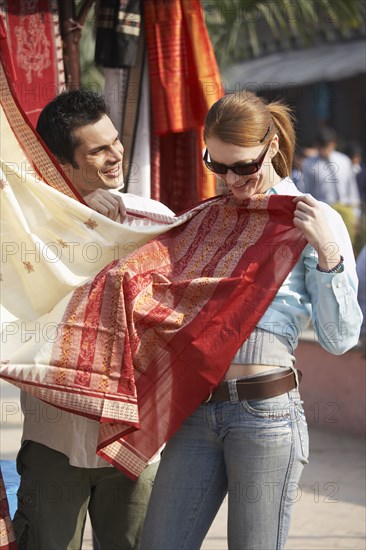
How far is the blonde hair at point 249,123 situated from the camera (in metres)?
2.64

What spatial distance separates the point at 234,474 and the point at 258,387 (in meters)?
0.24

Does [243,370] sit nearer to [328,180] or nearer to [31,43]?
[31,43]

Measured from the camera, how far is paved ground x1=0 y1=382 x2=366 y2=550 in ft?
15.4

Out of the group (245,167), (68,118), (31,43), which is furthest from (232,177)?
(31,43)

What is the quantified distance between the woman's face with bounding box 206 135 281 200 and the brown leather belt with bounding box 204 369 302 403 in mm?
507

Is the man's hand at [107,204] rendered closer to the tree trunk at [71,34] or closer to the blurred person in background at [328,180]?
the tree trunk at [71,34]

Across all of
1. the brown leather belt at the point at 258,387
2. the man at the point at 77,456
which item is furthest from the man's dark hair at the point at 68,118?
the brown leather belt at the point at 258,387

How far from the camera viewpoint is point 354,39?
17.6 meters

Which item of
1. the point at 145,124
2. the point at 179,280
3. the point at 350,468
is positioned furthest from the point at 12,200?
the point at 350,468

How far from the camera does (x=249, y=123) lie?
2.64 meters

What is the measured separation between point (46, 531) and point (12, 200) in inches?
38.7

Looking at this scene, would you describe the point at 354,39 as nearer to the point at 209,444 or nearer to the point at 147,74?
the point at 147,74

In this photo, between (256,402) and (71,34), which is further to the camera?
(71,34)

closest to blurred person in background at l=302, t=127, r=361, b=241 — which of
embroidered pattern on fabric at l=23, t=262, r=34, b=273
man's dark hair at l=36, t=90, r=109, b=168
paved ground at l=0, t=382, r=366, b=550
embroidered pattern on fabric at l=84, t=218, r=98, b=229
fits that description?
paved ground at l=0, t=382, r=366, b=550
